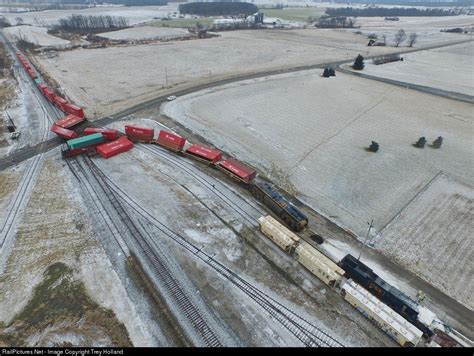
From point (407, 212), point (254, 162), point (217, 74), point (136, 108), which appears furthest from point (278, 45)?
point (407, 212)

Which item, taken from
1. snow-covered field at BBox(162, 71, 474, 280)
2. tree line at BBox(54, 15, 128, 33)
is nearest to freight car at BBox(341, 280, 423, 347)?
snow-covered field at BBox(162, 71, 474, 280)

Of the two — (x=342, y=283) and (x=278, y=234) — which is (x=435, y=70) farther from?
(x=342, y=283)

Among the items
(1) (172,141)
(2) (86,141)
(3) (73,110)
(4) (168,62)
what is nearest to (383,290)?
(1) (172,141)

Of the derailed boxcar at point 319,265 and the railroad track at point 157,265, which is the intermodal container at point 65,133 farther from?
the derailed boxcar at point 319,265

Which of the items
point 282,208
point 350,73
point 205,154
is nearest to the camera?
point 282,208

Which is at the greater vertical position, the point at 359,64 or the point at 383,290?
the point at 359,64

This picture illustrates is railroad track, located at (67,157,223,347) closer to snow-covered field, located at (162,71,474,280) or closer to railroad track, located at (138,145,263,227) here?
railroad track, located at (138,145,263,227)
